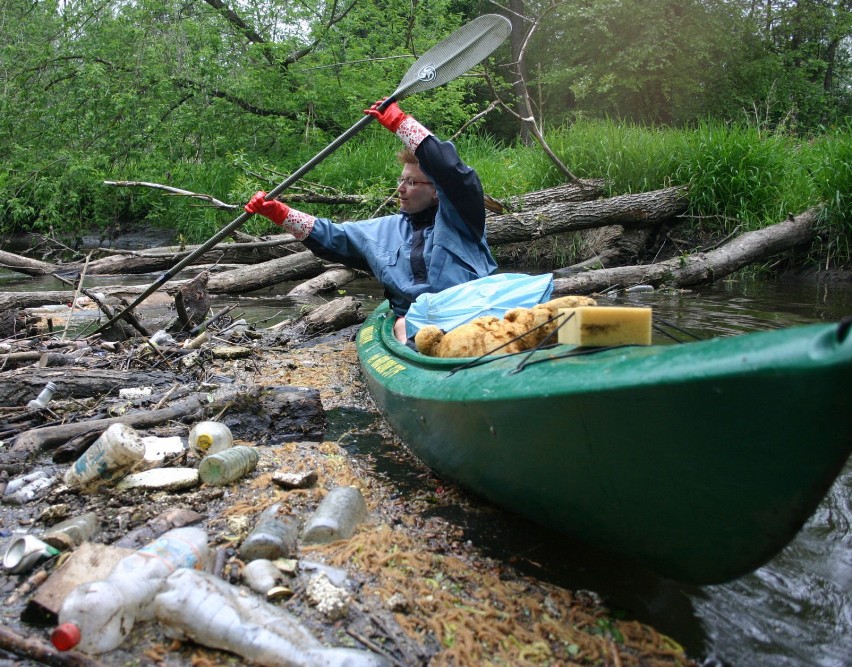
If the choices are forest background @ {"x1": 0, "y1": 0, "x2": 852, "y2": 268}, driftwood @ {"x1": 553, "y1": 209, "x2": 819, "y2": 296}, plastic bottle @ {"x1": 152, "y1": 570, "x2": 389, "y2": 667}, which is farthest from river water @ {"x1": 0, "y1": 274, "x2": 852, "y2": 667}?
forest background @ {"x1": 0, "y1": 0, "x2": 852, "y2": 268}

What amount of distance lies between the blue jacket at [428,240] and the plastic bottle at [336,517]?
5.04ft

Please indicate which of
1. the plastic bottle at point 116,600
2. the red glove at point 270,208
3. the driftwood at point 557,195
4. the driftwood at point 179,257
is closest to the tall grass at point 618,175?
the driftwood at point 557,195

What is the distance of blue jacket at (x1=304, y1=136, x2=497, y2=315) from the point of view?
334 centimetres

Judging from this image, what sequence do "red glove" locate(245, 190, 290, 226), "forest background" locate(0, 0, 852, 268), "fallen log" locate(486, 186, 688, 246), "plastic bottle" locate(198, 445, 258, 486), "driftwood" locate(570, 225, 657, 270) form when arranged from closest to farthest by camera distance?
"plastic bottle" locate(198, 445, 258, 486) → "red glove" locate(245, 190, 290, 226) → "fallen log" locate(486, 186, 688, 246) → "driftwood" locate(570, 225, 657, 270) → "forest background" locate(0, 0, 852, 268)

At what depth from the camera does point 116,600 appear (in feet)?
4.81

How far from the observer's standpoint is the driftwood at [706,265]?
5.88 m

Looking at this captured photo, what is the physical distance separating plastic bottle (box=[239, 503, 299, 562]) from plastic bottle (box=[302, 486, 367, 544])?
0.05 meters

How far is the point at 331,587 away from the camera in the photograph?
1.68 metres

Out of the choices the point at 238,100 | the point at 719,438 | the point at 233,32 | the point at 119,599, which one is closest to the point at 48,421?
the point at 119,599

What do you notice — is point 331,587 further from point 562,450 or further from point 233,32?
point 233,32

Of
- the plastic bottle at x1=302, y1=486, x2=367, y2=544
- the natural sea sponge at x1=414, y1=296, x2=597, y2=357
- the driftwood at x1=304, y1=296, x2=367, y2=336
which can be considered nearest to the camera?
the plastic bottle at x1=302, y1=486, x2=367, y2=544

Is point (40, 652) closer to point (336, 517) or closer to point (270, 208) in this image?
point (336, 517)

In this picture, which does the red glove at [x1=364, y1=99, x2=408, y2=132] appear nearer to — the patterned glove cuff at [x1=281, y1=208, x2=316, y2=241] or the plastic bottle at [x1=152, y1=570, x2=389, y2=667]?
the patterned glove cuff at [x1=281, y1=208, x2=316, y2=241]

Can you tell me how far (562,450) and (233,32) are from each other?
448 inches
